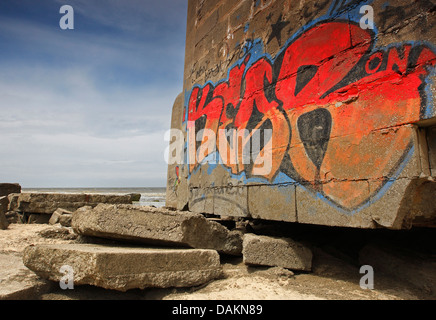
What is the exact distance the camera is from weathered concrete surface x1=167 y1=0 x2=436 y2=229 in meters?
2.22

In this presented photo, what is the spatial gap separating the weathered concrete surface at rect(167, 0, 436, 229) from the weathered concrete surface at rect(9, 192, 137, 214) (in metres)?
4.37

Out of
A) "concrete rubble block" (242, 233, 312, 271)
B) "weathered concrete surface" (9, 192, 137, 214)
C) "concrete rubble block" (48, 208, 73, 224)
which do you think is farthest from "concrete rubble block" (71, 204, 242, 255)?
"weathered concrete surface" (9, 192, 137, 214)

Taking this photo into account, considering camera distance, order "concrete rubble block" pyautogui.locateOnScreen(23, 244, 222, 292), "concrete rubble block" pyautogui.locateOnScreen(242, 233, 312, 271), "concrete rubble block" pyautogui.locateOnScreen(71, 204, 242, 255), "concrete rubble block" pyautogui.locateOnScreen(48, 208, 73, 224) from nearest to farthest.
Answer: "concrete rubble block" pyautogui.locateOnScreen(23, 244, 222, 292), "concrete rubble block" pyautogui.locateOnScreen(71, 204, 242, 255), "concrete rubble block" pyautogui.locateOnScreen(242, 233, 312, 271), "concrete rubble block" pyautogui.locateOnScreen(48, 208, 73, 224)

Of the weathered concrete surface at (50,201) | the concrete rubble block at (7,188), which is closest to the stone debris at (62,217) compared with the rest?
the weathered concrete surface at (50,201)

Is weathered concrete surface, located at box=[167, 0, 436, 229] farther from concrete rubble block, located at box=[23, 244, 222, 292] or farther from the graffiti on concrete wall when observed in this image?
concrete rubble block, located at box=[23, 244, 222, 292]

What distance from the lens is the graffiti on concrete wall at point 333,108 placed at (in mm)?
2270

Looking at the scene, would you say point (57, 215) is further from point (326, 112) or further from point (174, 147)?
point (326, 112)

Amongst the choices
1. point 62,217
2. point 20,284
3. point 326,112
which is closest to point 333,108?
point 326,112

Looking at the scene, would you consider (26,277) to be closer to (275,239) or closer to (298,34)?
(275,239)

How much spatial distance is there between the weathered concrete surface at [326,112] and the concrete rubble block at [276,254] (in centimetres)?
29

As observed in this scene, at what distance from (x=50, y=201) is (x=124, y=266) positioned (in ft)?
19.9

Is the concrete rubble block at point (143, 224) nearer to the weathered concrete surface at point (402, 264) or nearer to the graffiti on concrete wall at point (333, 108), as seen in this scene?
the graffiti on concrete wall at point (333, 108)

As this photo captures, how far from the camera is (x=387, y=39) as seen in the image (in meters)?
2.40

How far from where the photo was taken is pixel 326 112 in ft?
9.24
